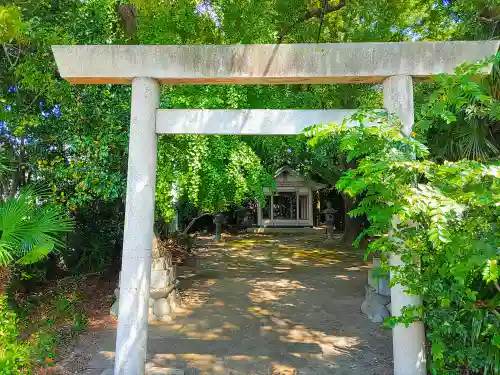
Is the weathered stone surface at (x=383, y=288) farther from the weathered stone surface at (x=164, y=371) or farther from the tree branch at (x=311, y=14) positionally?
the tree branch at (x=311, y=14)

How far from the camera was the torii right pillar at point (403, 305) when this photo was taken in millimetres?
3639

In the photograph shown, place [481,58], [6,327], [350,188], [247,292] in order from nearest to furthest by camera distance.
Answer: [350,188]
[481,58]
[6,327]
[247,292]

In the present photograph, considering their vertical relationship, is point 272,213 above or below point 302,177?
below

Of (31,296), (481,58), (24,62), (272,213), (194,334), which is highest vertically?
(24,62)

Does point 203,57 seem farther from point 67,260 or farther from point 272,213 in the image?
point 272,213

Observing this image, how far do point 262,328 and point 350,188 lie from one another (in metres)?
3.61

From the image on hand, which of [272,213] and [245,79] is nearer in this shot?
[245,79]

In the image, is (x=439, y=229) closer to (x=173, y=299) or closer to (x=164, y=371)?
(x=164, y=371)

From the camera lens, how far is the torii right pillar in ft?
11.9

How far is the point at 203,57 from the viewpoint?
3.87 m

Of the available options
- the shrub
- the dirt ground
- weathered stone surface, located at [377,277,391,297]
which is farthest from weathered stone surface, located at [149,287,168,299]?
weathered stone surface, located at [377,277,391,297]

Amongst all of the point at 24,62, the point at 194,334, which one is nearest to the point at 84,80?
the point at 24,62

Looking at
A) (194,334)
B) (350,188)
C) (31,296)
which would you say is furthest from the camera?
(31,296)

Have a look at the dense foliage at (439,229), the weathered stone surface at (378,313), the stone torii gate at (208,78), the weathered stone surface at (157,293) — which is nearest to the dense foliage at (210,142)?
the dense foliage at (439,229)
